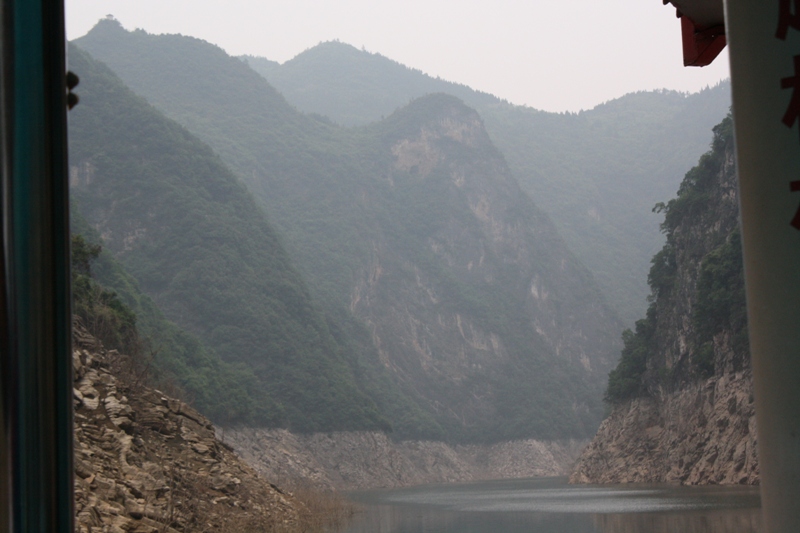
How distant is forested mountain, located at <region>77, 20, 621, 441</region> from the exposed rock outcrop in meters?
87.7

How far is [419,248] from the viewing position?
15362 cm

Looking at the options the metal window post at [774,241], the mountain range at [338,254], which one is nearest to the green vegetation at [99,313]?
the metal window post at [774,241]

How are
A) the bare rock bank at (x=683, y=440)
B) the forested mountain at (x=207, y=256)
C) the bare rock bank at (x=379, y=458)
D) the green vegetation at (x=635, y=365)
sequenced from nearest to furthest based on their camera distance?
the bare rock bank at (x=683, y=440) < the green vegetation at (x=635, y=365) < the bare rock bank at (x=379, y=458) < the forested mountain at (x=207, y=256)

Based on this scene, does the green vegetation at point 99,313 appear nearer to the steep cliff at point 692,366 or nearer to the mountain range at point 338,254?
the mountain range at point 338,254

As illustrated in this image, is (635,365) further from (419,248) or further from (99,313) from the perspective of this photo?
(419,248)

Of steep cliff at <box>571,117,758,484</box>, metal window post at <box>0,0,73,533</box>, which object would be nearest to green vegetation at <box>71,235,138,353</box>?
metal window post at <box>0,0,73,533</box>

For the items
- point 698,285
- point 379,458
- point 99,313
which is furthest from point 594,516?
point 379,458

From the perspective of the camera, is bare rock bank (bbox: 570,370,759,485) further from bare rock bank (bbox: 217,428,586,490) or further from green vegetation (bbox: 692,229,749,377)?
bare rock bank (bbox: 217,428,586,490)

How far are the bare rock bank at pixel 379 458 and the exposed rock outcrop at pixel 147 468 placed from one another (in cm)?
1737

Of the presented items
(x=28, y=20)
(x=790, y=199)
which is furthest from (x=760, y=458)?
(x=28, y=20)

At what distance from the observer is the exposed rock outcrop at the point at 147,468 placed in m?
15.7

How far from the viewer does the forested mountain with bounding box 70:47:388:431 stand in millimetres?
85375

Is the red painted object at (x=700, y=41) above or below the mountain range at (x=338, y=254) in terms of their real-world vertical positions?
below

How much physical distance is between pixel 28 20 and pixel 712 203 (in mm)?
59836
